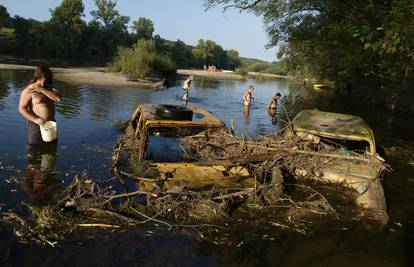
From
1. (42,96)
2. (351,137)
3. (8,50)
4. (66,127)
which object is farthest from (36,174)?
(8,50)

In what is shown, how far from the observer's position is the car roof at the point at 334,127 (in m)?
9.27

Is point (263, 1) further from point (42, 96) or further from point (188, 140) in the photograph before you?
point (42, 96)

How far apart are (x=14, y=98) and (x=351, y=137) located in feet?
54.3

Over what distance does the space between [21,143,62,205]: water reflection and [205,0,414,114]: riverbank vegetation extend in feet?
30.5

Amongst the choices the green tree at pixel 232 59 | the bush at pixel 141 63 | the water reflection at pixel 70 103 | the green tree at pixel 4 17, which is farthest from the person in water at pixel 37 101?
the green tree at pixel 232 59

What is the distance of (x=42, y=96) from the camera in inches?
327

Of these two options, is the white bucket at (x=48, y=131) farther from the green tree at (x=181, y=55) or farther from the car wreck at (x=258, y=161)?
the green tree at (x=181, y=55)

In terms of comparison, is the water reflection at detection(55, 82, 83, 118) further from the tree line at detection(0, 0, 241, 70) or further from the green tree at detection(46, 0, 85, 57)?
the green tree at detection(46, 0, 85, 57)

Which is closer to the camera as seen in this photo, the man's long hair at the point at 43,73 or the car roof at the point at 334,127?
the man's long hair at the point at 43,73

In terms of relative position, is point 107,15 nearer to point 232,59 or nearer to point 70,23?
point 70,23

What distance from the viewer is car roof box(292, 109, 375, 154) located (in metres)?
9.27

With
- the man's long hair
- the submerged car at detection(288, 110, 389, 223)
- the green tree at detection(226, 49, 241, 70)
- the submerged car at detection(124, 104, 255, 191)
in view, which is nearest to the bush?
the submerged car at detection(124, 104, 255, 191)

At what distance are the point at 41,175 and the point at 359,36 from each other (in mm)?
11045

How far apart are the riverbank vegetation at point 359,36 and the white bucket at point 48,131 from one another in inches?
351
